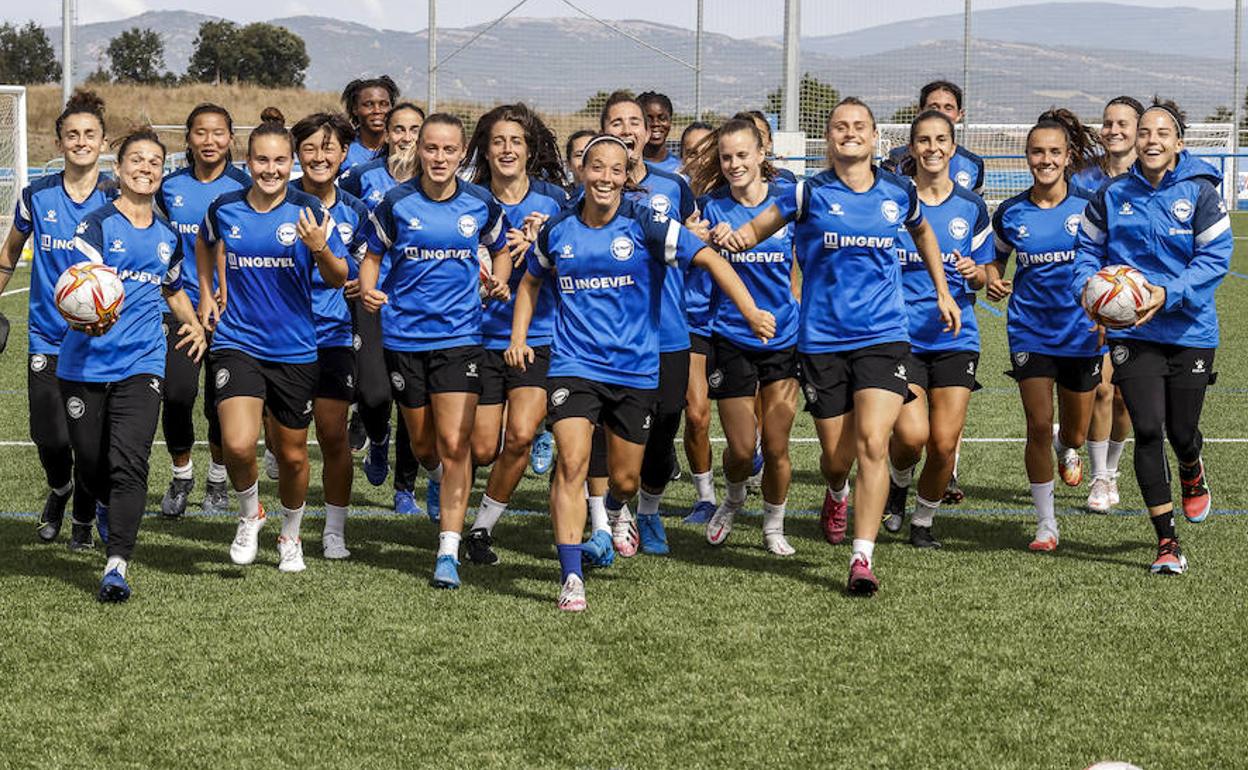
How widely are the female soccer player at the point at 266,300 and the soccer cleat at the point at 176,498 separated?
149 centimetres

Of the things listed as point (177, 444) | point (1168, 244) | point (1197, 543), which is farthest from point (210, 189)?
point (1197, 543)

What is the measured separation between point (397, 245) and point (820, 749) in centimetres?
334

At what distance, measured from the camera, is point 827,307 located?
7.45 metres

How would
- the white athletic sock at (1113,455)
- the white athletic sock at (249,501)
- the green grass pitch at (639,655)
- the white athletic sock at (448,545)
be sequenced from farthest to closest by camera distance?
the white athletic sock at (1113,455) < the white athletic sock at (249,501) < the white athletic sock at (448,545) < the green grass pitch at (639,655)

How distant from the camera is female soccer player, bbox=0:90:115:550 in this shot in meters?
7.62

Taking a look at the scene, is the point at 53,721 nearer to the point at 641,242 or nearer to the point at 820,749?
the point at 820,749

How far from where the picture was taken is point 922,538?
27.1 ft

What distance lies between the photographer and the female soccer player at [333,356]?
7992mm

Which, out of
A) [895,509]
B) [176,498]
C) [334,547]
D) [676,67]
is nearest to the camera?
[334,547]

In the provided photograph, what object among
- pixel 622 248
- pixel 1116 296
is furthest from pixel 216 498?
pixel 1116 296

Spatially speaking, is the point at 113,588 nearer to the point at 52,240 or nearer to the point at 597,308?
the point at 52,240

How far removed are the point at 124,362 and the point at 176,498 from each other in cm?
214

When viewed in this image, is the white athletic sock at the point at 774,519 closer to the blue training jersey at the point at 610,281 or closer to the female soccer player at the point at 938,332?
the female soccer player at the point at 938,332

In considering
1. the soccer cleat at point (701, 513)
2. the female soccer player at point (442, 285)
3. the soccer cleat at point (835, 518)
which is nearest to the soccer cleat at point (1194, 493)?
the soccer cleat at point (835, 518)
